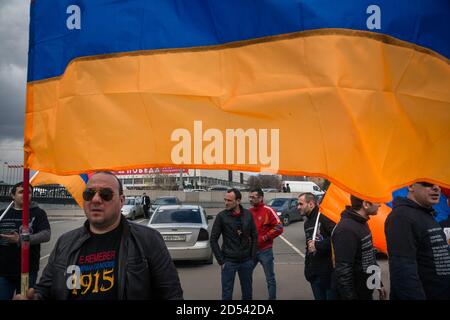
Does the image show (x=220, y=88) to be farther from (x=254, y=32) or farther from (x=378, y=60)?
(x=378, y=60)

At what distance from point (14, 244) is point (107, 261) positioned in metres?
2.45

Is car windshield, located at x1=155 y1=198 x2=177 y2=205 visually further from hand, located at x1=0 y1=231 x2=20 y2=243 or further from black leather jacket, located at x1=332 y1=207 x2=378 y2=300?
black leather jacket, located at x1=332 y1=207 x2=378 y2=300

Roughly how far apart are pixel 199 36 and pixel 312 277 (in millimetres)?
3265

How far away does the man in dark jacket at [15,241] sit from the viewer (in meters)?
4.13

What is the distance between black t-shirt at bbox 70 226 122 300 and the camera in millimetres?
2236

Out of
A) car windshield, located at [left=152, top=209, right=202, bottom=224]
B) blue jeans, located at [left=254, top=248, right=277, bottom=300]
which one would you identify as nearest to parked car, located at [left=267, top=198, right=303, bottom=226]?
car windshield, located at [left=152, top=209, right=202, bottom=224]

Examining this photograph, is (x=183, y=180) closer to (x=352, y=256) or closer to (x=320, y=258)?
(x=320, y=258)

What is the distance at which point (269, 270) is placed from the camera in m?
6.07

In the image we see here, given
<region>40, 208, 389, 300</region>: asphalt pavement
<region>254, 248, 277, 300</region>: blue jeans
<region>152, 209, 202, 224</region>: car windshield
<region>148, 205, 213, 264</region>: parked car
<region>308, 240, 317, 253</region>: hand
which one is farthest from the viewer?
<region>152, 209, 202, 224</region>: car windshield

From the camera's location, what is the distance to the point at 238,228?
5.54m

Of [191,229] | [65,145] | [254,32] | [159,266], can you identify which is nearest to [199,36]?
[254,32]

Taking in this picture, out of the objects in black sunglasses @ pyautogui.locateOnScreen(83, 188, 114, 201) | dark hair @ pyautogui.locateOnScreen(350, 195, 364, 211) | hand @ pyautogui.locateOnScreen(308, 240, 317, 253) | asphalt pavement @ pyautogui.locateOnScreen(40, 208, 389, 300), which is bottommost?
asphalt pavement @ pyautogui.locateOnScreen(40, 208, 389, 300)

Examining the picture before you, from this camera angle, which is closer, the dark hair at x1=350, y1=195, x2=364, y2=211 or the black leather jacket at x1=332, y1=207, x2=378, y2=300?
the black leather jacket at x1=332, y1=207, x2=378, y2=300

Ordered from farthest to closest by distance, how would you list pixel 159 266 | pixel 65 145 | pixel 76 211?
pixel 76 211
pixel 65 145
pixel 159 266
